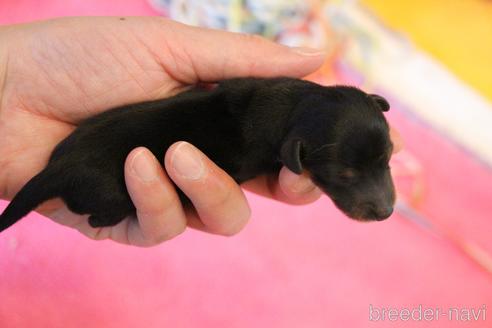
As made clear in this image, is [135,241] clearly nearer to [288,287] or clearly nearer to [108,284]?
[108,284]

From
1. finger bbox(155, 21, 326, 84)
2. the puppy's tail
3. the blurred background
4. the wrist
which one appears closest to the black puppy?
the puppy's tail

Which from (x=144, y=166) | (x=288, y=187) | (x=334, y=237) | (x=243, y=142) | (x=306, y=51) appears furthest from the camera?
(x=334, y=237)

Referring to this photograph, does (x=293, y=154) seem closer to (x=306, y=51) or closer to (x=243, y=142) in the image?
(x=243, y=142)

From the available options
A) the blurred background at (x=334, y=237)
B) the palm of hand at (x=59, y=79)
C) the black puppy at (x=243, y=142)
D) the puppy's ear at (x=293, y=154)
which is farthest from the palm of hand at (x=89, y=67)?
the blurred background at (x=334, y=237)

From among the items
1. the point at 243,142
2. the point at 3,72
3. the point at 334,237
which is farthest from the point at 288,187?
the point at 3,72

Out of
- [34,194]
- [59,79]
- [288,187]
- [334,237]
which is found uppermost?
[59,79]

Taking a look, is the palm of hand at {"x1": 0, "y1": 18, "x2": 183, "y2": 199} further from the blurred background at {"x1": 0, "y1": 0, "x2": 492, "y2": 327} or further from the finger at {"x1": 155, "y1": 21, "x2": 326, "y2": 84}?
the blurred background at {"x1": 0, "y1": 0, "x2": 492, "y2": 327}

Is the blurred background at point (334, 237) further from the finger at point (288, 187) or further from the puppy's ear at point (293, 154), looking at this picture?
the puppy's ear at point (293, 154)
